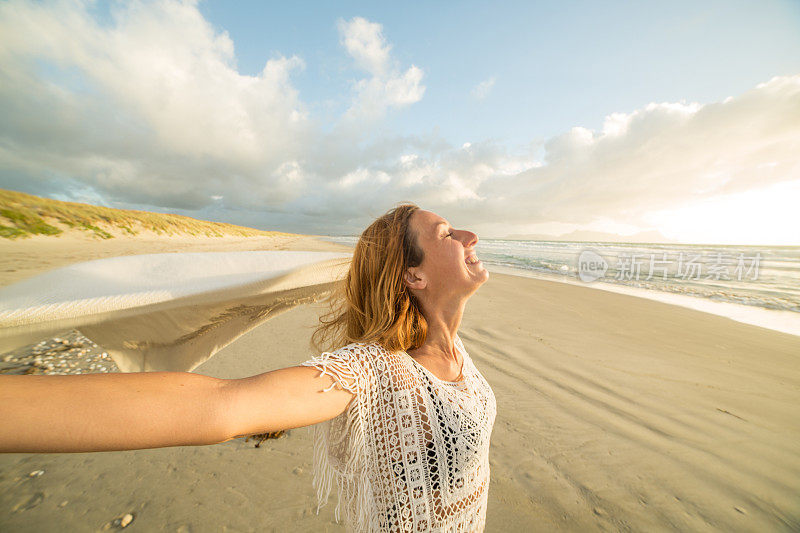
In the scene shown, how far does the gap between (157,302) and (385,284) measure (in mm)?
1279

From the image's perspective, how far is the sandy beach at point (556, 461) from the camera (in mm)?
2023

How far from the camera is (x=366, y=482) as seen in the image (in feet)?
4.10

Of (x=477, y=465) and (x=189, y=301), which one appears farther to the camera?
(x=189, y=301)

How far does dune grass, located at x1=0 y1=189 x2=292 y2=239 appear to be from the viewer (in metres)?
4.16

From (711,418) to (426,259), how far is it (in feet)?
14.1

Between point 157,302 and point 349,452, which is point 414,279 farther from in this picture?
point 157,302

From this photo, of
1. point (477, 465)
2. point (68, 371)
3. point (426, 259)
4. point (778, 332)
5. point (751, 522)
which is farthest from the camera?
point (778, 332)

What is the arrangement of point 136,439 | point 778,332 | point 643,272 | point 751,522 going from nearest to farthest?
1. point 136,439
2. point 751,522
3. point 778,332
4. point 643,272

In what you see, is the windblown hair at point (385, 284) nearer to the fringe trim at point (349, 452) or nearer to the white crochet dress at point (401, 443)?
the white crochet dress at point (401, 443)

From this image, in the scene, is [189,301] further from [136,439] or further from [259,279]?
[136,439]

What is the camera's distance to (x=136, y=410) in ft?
2.33

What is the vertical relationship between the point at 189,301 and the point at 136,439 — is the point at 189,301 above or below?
above

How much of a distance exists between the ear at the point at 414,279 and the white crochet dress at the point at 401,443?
45cm

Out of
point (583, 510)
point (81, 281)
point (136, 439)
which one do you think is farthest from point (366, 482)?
point (583, 510)
